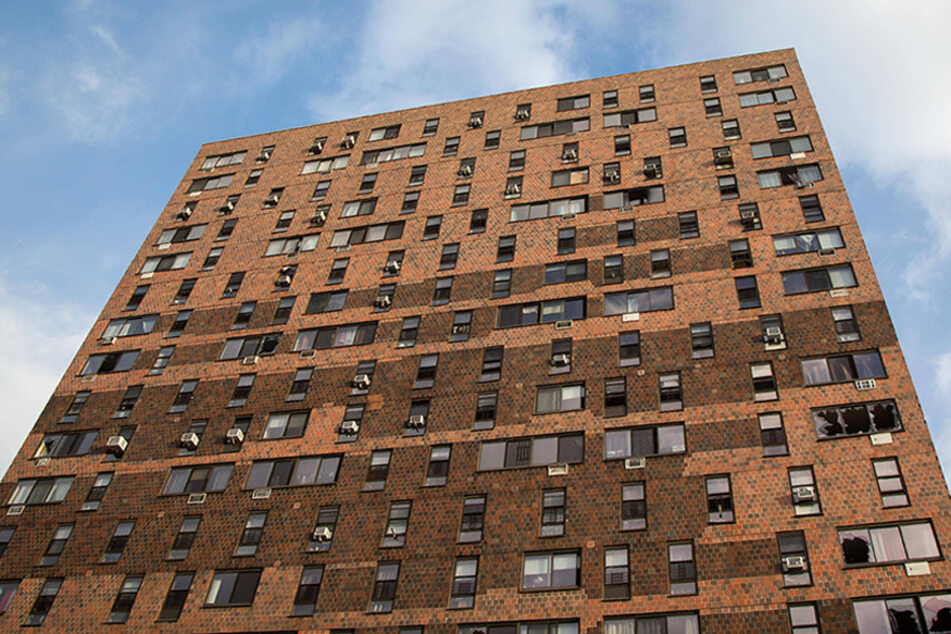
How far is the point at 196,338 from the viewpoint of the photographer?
51.2 meters

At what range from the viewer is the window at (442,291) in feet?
158

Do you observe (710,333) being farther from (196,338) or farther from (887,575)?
(196,338)

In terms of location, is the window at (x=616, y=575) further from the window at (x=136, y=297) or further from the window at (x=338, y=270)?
the window at (x=136, y=297)

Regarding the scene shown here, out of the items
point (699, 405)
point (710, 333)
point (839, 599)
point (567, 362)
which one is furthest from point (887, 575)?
point (567, 362)

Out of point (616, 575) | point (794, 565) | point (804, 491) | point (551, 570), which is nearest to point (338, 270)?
point (551, 570)

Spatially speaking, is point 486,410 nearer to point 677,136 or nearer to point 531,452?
point 531,452

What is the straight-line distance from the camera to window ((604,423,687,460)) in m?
37.8

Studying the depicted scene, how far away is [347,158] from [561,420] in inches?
1230

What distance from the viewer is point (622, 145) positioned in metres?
55.5

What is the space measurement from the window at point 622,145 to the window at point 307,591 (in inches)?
1281

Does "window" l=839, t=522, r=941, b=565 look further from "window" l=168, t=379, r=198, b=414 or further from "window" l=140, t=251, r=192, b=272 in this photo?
"window" l=140, t=251, r=192, b=272

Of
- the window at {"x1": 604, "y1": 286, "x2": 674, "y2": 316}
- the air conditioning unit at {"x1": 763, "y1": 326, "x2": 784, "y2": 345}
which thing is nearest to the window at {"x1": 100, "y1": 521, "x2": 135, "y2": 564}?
the window at {"x1": 604, "y1": 286, "x2": 674, "y2": 316}

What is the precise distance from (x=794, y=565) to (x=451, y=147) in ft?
125

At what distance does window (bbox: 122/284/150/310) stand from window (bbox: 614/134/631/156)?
108 feet
